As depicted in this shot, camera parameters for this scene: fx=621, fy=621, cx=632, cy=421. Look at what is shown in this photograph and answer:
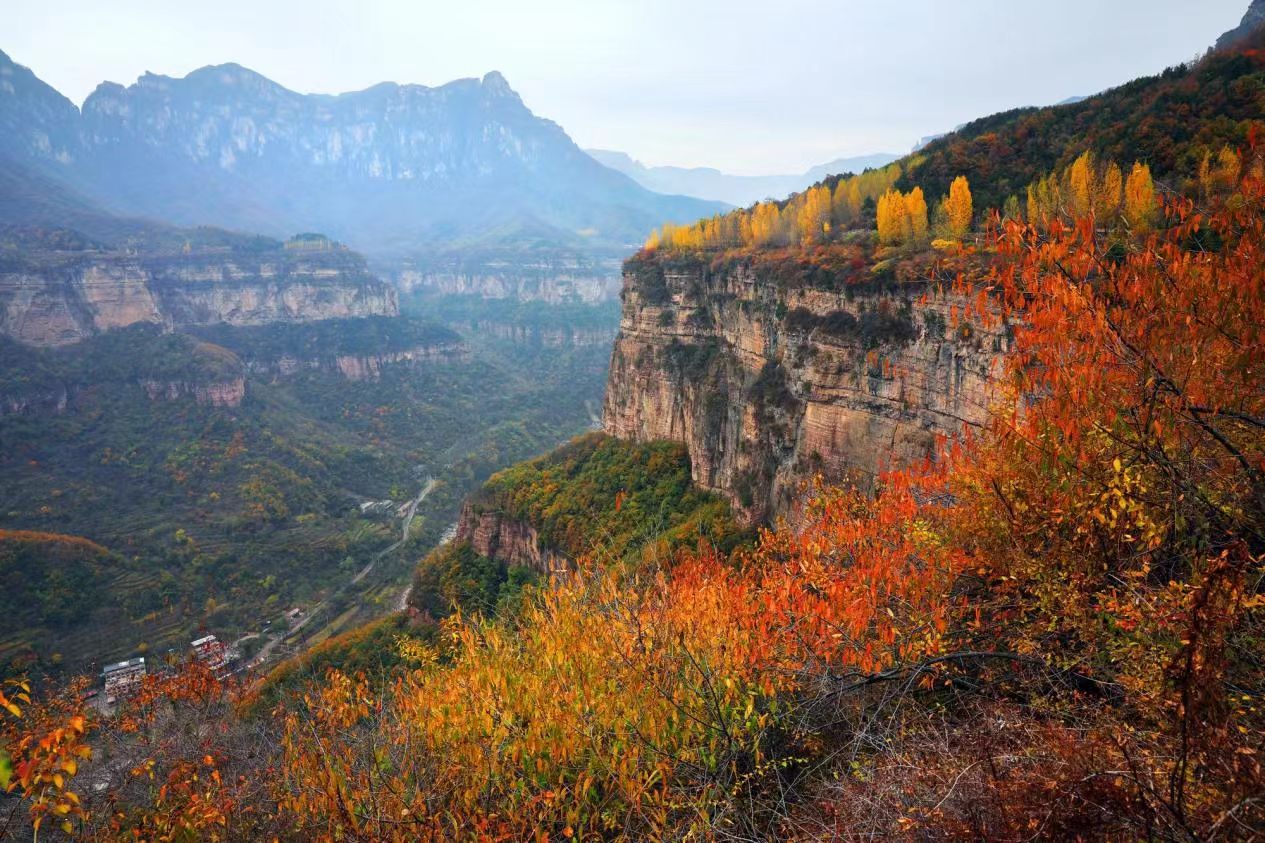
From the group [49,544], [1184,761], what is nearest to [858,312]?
[1184,761]

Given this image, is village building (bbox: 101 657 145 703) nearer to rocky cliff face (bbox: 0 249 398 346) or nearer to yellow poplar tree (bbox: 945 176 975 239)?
yellow poplar tree (bbox: 945 176 975 239)

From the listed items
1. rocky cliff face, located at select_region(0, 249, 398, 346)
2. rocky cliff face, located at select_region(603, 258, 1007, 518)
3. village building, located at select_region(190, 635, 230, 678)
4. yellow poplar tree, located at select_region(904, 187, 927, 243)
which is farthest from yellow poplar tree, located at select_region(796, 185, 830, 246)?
rocky cliff face, located at select_region(0, 249, 398, 346)

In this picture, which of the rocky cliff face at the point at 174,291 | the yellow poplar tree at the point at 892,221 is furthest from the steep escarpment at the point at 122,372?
the yellow poplar tree at the point at 892,221

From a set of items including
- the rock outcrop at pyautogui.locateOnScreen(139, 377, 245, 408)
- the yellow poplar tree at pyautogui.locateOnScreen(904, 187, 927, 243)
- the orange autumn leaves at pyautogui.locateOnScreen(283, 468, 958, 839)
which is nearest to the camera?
the orange autumn leaves at pyautogui.locateOnScreen(283, 468, 958, 839)

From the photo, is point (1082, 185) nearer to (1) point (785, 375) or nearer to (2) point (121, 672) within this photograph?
(1) point (785, 375)

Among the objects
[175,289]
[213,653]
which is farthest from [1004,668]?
[175,289]

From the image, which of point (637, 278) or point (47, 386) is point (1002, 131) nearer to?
point (637, 278)
